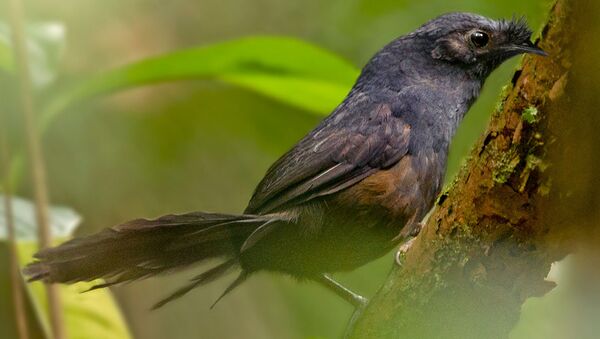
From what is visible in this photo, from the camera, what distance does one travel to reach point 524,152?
99cm

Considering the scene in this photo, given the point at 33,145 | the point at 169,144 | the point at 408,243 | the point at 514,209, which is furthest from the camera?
the point at 169,144

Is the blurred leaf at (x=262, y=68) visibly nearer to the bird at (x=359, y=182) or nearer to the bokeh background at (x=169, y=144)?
the bird at (x=359, y=182)

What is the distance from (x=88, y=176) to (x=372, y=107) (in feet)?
7.70

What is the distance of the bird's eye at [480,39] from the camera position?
5.26ft

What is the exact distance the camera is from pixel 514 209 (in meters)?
1.02

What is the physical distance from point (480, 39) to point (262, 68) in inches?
26.9

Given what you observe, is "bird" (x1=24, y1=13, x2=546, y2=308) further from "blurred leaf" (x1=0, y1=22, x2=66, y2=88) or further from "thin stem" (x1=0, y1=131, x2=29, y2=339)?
"blurred leaf" (x1=0, y1=22, x2=66, y2=88)

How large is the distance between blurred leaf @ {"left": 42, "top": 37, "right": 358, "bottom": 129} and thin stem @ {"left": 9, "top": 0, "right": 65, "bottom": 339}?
8.9 inches

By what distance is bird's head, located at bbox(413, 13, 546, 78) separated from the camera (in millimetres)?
1579

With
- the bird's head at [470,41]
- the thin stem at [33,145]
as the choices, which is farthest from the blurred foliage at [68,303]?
the bird's head at [470,41]

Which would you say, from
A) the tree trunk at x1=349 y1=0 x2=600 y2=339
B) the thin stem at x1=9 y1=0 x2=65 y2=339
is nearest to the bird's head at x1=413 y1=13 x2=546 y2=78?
the tree trunk at x1=349 y1=0 x2=600 y2=339

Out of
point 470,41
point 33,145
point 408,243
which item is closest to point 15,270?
point 33,145

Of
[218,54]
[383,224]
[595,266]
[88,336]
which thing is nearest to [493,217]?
[595,266]

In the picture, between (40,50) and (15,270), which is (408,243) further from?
(40,50)
